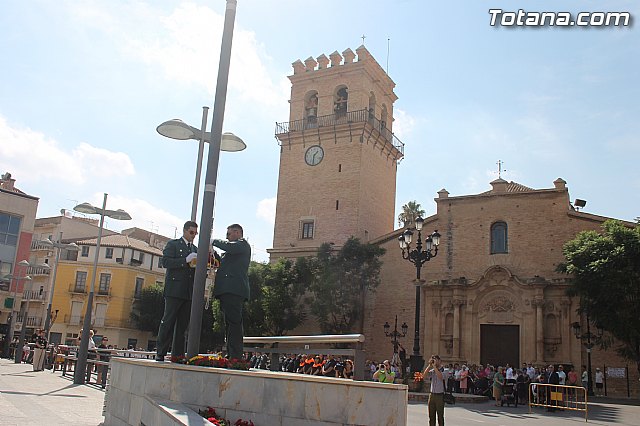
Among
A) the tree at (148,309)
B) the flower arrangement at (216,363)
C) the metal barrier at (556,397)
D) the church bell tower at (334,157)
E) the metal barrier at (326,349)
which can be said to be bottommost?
the metal barrier at (556,397)

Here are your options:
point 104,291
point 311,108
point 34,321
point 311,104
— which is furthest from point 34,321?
point 311,104

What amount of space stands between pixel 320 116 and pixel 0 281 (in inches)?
937

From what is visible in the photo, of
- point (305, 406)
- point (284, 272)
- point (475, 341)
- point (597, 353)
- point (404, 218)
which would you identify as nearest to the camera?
point (305, 406)

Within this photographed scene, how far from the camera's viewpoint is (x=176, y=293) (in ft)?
28.2

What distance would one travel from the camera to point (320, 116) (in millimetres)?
39750

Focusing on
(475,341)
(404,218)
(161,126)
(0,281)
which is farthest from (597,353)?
(0,281)

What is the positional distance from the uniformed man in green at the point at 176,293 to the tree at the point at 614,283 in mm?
22675

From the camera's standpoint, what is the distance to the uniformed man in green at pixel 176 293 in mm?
8555

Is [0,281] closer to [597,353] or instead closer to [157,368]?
[597,353]

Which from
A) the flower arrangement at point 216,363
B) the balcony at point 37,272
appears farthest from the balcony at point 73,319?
the flower arrangement at point 216,363

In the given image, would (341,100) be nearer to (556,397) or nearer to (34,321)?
(556,397)

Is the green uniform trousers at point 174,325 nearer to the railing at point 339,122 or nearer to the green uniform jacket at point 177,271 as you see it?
the green uniform jacket at point 177,271

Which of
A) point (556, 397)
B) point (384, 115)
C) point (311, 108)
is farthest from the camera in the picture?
point (384, 115)

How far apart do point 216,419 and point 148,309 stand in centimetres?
4545
